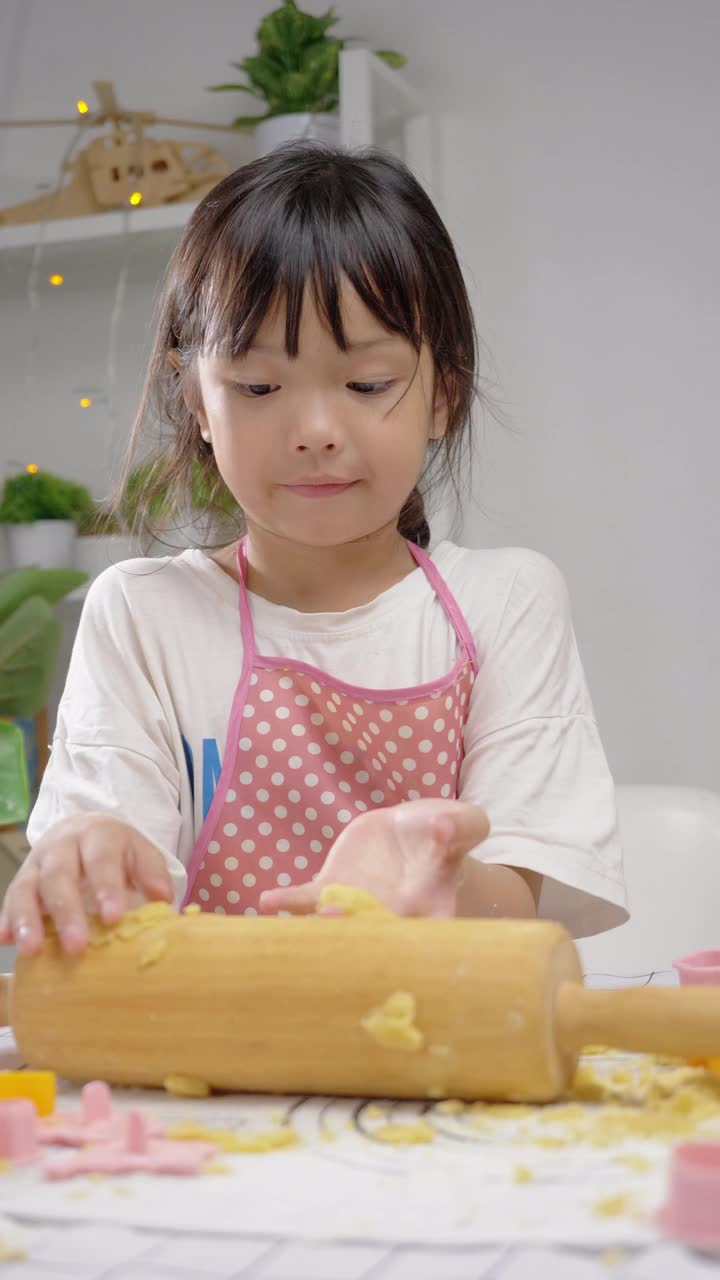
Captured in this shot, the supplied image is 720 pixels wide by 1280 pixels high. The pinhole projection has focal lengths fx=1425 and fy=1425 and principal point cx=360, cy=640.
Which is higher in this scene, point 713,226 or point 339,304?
point 713,226

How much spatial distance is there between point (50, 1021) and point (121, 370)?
1594 millimetres

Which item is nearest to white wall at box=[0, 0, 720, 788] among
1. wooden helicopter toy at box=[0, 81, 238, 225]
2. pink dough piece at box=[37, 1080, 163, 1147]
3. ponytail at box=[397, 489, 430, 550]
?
wooden helicopter toy at box=[0, 81, 238, 225]

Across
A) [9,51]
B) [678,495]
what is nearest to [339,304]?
[678,495]

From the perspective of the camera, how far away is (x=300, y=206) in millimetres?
866

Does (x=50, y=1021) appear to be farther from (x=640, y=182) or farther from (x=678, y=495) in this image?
(x=640, y=182)

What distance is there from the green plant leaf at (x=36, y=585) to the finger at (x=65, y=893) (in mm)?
1214

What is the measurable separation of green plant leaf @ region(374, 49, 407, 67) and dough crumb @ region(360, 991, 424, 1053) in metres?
1.55

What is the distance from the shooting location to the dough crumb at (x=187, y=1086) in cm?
54

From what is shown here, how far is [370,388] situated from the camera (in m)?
0.84

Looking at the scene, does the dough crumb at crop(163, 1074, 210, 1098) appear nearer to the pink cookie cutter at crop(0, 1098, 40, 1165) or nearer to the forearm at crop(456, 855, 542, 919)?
the pink cookie cutter at crop(0, 1098, 40, 1165)

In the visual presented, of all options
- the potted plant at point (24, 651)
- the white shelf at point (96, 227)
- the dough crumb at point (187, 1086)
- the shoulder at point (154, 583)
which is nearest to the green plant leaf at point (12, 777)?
the potted plant at point (24, 651)

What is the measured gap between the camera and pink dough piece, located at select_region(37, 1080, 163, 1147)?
0.47 meters

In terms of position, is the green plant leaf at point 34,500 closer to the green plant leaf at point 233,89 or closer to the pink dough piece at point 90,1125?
the green plant leaf at point 233,89

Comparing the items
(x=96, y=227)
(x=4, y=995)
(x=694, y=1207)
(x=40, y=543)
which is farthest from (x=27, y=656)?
(x=694, y=1207)
